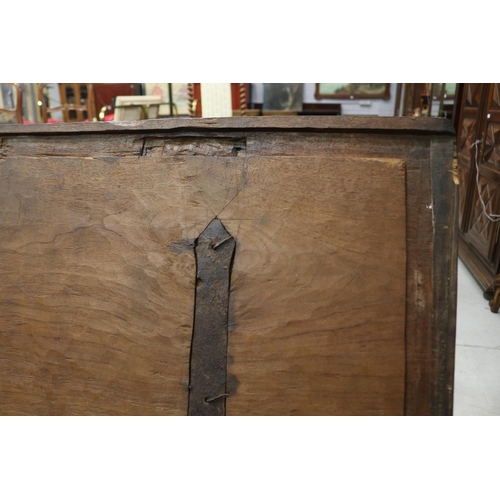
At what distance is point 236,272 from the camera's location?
90cm

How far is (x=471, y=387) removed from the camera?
1697 mm

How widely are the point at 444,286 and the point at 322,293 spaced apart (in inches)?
8.3

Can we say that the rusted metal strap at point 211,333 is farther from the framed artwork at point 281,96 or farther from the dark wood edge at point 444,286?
the framed artwork at point 281,96

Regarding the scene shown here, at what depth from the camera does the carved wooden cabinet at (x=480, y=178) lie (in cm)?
247

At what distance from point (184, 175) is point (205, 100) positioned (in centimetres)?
239

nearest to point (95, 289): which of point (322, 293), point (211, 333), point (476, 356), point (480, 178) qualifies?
point (211, 333)

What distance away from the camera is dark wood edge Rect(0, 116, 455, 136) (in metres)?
0.88

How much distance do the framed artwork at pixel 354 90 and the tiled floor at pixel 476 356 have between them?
4116 mm

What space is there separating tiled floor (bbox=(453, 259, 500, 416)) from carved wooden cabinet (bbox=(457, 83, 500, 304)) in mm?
149

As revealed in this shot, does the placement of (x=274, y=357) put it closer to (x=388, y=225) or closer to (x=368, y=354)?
(x=368, y=354)

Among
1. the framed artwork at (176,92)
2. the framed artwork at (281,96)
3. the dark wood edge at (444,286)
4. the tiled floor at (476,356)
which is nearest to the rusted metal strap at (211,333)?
the dark wood edge at (444,286)

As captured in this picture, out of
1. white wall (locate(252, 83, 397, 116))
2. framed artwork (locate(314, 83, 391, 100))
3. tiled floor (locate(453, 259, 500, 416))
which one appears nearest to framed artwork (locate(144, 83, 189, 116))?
white wall (locate(252, 83, 397, 116))

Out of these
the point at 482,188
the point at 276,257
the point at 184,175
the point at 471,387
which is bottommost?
the point at 471,387

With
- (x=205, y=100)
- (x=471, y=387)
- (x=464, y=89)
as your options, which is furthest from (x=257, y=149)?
(x=464, y=89)
